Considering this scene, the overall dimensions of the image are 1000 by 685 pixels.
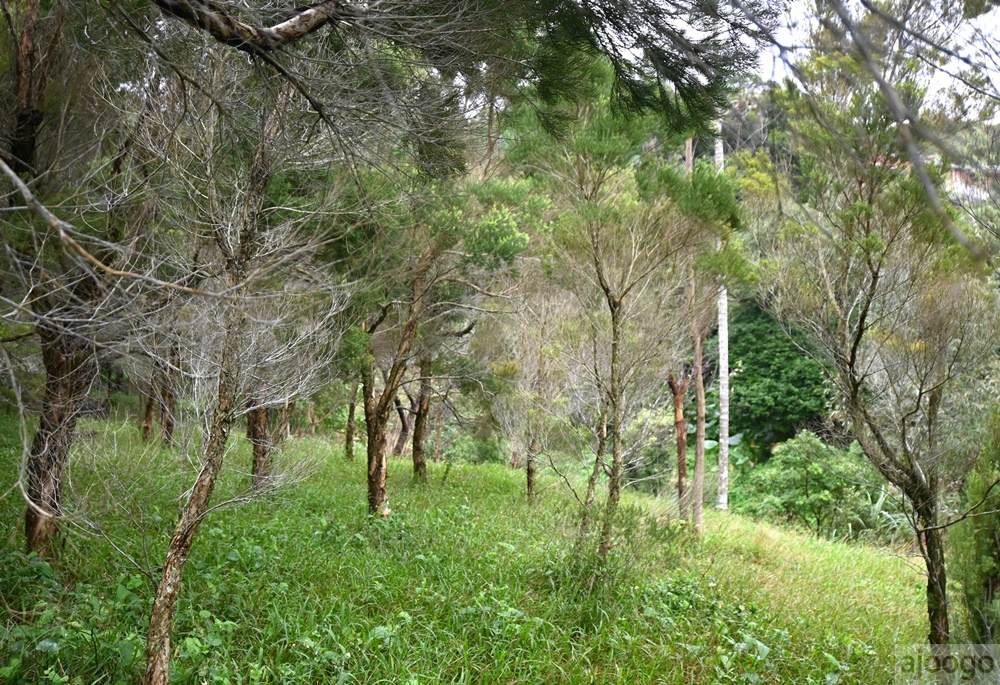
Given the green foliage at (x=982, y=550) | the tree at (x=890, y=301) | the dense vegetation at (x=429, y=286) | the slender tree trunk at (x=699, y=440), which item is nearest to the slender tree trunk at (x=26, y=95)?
the dense vegetation at (x=429, y=286)

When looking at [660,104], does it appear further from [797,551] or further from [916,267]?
[797,551]

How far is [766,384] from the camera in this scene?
17125 millimetres

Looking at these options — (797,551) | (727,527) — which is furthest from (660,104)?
(727,527)

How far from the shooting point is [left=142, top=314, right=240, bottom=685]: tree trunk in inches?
134

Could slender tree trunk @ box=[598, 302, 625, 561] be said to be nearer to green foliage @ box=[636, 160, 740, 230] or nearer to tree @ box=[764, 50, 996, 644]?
green foliage @ box=[636, 160, 740, 230]

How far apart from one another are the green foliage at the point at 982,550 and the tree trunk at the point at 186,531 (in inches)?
182

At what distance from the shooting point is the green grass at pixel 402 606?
400 cm

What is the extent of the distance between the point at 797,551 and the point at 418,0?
9068 millimetres

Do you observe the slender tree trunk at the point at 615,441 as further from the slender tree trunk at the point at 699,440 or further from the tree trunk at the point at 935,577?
the slender tree trunk at the point at 699,440

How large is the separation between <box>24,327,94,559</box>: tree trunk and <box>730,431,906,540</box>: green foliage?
10.7 meters

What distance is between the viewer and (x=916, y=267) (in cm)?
463

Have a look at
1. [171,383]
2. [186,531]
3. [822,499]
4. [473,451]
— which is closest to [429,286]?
[171,383]

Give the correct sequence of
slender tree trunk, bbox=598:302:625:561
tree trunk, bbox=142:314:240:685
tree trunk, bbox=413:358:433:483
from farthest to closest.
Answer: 1. tree trunk, bbox=413:358:433:483
2. slender tree trunk, bbox=598:302:625:561
3. tree trunk, bbox=142:314:240:685

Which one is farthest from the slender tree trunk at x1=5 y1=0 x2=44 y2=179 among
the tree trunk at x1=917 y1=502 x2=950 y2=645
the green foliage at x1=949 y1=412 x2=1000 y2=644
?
the green foliage at x1=949 y1=412 x2=1000 y2=644
